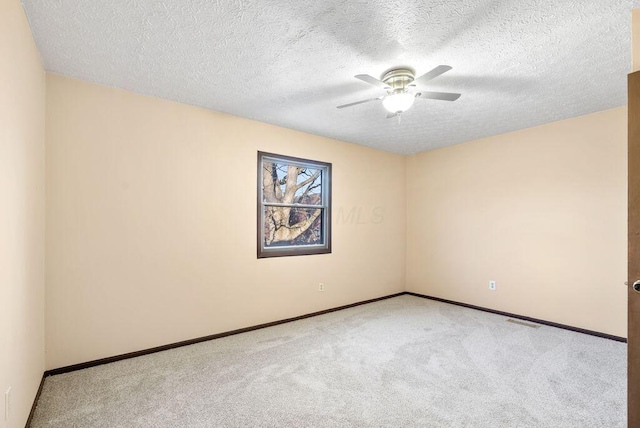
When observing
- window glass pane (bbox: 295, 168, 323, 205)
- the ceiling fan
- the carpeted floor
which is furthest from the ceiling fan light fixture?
the carpeted floor

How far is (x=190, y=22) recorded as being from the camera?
188 centimetres

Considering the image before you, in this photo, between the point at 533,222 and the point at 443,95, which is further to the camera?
the point at 533,222

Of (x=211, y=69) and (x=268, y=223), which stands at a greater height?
(x=211, y=69)

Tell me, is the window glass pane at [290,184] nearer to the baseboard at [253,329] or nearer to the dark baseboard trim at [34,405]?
the baseboard at [253,329]

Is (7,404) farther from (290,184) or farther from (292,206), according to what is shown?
(290,184)

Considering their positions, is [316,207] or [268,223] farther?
[316,207]

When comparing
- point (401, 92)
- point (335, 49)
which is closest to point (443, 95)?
point (401, 92)

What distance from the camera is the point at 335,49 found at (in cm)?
216

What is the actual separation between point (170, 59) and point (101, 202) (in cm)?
137

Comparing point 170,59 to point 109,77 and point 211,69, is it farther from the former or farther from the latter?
point 109,77

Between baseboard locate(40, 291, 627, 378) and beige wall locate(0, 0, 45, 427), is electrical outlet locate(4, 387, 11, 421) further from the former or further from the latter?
baseboard locate(40, 291, 627, 378)

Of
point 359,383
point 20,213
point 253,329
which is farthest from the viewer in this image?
point 253,329

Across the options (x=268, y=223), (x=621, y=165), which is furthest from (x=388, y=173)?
(x=621, y=165)

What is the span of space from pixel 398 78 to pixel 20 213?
2639mm
